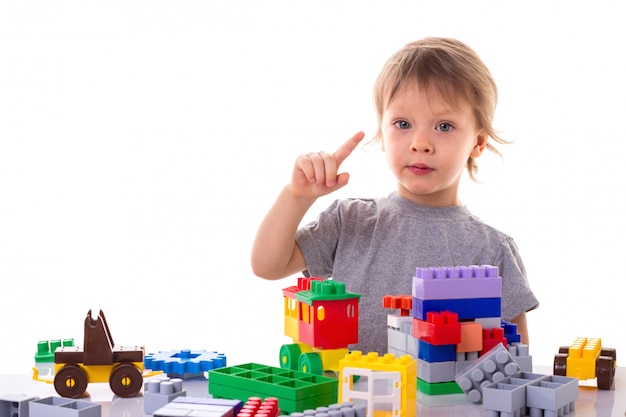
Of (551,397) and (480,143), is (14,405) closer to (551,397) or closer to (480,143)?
(551,397)

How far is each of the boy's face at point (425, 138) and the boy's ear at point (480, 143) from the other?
8 cm

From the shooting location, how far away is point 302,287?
121 centimetres

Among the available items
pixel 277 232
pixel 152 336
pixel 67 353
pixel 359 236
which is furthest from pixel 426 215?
pixel 152 336

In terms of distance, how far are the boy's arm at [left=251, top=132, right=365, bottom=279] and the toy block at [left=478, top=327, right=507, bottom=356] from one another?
34 cm

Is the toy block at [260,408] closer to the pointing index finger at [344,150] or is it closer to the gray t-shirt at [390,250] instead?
the pointing index finger at [344,150]

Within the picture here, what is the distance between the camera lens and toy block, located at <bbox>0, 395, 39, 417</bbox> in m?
0.88

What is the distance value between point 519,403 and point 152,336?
1.46 meters

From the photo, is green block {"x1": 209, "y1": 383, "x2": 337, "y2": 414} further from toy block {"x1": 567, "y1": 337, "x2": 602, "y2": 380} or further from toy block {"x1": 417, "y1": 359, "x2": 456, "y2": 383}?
toy block {"x1": 567, "y1": 337, "x2": 602, "y2": 380}

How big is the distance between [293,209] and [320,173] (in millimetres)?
123

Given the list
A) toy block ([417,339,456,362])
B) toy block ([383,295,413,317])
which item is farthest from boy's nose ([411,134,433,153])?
toy block ([417,339,456,362])

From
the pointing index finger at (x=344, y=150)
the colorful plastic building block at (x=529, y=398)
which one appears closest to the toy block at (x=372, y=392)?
the colorful plastic building block at (x=529, y=398)

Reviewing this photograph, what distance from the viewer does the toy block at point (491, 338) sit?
1.08 metres

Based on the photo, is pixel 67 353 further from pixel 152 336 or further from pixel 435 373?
pixel 152 336

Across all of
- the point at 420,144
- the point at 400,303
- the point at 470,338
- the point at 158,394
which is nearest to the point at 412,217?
the point at 420,144
